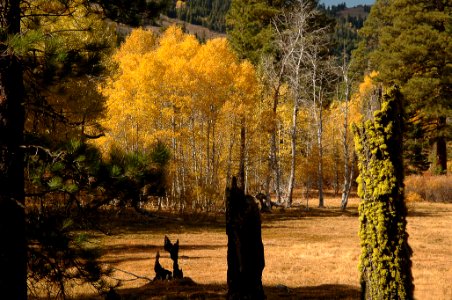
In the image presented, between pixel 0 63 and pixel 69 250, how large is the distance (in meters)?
1.95

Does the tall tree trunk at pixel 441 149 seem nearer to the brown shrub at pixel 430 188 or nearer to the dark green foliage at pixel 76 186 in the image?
the brown shrub at pixel 430 188

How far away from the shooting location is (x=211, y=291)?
10758 millimetres

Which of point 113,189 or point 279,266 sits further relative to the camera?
point 279,266

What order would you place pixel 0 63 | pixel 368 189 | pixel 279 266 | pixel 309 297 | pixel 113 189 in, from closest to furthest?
pixel 0 63
pixel 113 189
pixel 368 189
pixel 309 297
pixel 279 266

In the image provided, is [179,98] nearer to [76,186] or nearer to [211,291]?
[211,291]

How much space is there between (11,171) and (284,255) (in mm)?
12361

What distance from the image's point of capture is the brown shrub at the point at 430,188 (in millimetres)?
33250

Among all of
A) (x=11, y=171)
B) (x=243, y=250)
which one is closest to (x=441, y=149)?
(x=243, y=250)

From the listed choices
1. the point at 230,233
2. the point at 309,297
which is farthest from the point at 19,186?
the point at 309,297

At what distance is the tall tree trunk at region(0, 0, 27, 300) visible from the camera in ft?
14.6

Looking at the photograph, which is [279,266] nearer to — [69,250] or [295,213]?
[69,250]

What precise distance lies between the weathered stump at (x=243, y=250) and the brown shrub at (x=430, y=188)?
97.4 feet

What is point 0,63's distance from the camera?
4586 mm

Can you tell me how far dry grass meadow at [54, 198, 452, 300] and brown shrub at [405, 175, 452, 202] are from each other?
21.6ft
